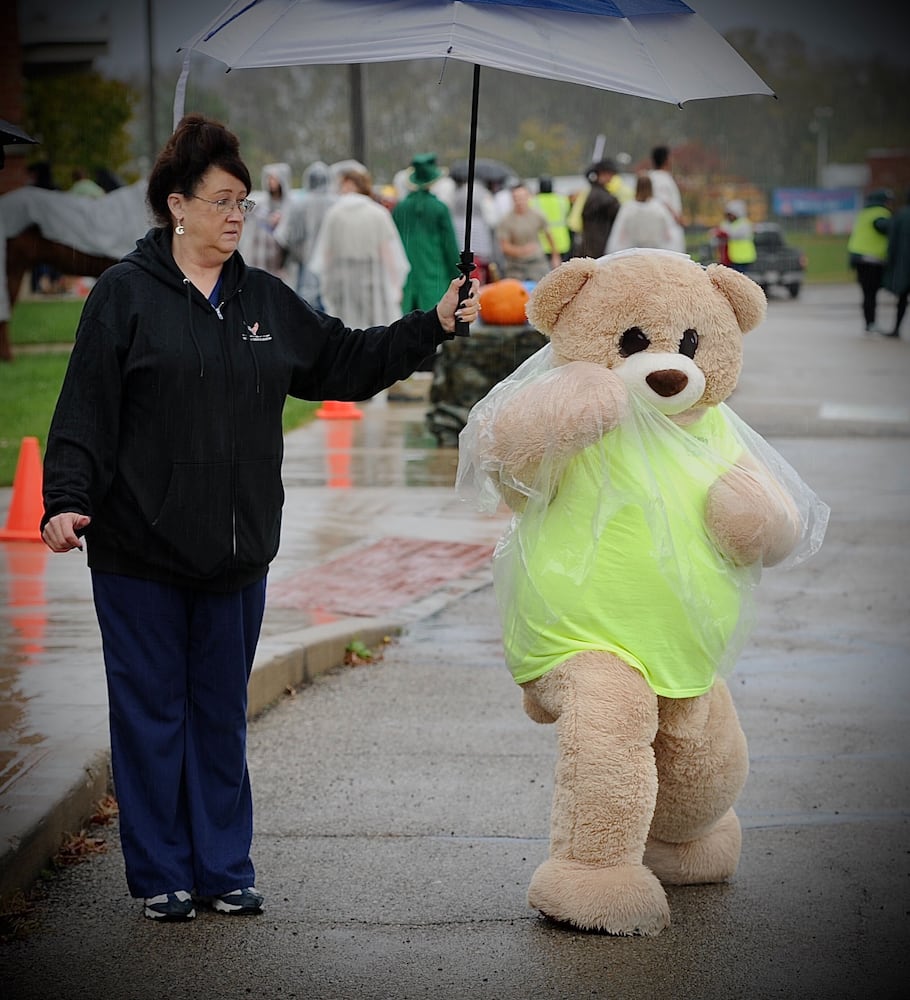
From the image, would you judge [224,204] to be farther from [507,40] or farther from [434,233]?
[434,233]

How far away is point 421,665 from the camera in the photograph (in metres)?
7.12

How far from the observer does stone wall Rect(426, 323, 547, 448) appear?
12688 mm

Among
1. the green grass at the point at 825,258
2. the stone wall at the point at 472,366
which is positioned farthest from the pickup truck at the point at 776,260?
the stone wall at the point at 472,366

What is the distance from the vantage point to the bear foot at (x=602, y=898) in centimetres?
418

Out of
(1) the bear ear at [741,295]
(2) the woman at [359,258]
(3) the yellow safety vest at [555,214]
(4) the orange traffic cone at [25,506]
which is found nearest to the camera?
(1) the bear ear at [741,295]

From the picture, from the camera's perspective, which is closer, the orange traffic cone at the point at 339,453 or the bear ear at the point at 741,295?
the bear ear at the point at 741,295

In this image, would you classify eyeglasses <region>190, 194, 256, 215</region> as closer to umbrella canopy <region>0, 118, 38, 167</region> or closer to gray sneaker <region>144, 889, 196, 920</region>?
umbrella canopy <region>0, 118, 38, 167</region>

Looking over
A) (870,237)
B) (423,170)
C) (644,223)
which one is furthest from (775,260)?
(423,170)

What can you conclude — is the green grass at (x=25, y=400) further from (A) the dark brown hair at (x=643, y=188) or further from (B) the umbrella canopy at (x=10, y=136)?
(B) the umbrella canopy at (x=10, y=136)

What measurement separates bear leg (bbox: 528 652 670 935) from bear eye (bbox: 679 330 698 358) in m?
0.87

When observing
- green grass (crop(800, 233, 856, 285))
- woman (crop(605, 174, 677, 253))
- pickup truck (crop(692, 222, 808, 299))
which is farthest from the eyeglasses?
green grass (crop(800, 233, 856, 285))

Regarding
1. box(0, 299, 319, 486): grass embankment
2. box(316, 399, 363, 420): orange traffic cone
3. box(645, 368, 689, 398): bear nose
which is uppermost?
→ box(645, 368, 689, 398): bear nose

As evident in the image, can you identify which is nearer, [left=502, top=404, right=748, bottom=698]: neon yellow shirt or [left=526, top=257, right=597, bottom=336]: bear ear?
[left=502, top=404, right=748, bottom=698]: neon yellow shirt

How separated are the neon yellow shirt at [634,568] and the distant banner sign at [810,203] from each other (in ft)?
267
